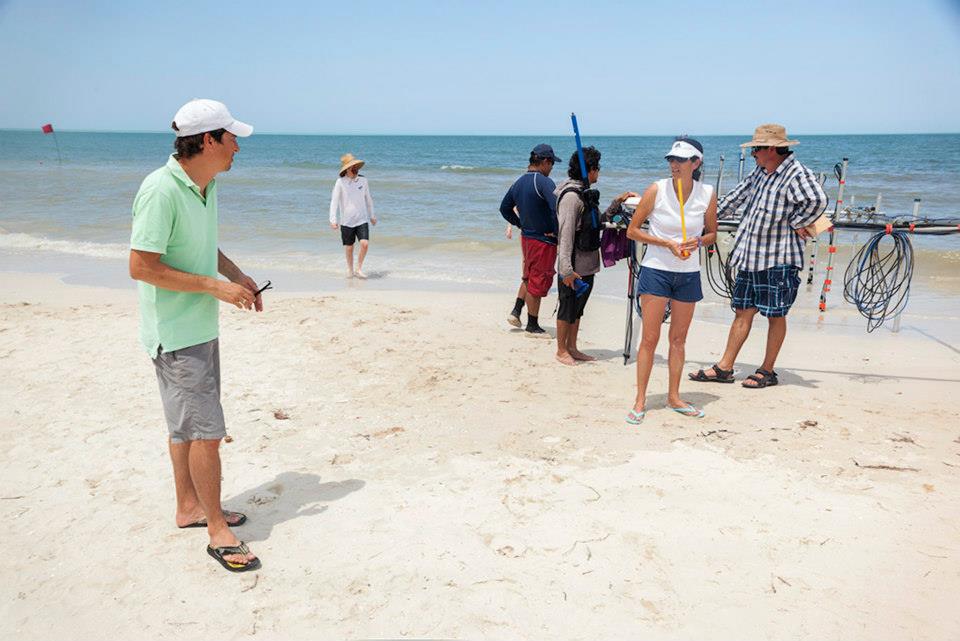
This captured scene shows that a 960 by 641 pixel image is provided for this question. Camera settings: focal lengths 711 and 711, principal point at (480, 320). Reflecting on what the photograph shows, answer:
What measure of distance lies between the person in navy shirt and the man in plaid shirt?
1.51 metres

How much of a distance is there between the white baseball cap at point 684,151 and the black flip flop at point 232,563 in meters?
3.13

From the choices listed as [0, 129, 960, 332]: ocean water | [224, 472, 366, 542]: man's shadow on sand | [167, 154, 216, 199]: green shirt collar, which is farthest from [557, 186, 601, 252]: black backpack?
[0, 129, 960, 332]: ocean water

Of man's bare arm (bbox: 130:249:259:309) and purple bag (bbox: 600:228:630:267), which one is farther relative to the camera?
purple bag (bbox: 600:228:630:267)

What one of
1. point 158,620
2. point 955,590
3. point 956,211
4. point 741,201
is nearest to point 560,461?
point 955,590

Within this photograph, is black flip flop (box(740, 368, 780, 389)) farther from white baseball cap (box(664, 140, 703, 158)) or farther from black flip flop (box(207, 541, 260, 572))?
black flip flop (box(207, 541, 260, 572))

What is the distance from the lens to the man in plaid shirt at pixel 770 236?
15.9ft

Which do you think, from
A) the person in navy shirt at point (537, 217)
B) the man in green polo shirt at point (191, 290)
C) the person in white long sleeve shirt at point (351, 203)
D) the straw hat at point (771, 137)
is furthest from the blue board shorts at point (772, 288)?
the person in white long sleeve shirt at point (351, 203)

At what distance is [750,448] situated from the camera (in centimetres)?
413

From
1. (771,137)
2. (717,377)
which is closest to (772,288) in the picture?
(717,377)

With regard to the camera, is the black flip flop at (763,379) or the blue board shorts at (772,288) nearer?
the blue board shorts at (772,288)

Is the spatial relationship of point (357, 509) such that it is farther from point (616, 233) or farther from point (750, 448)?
point (616, 233)

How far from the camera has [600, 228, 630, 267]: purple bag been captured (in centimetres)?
556

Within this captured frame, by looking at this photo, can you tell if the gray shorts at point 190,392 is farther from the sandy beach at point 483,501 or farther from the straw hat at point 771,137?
the straw hat at point 771,137

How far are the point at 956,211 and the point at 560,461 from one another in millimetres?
19721
